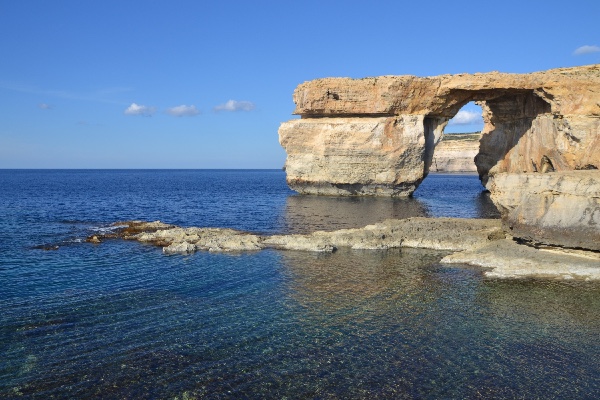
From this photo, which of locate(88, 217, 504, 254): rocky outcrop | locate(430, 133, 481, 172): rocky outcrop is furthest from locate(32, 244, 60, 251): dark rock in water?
locate(430, 133, 481, 172): rocky outcrop

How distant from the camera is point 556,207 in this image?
21.0 meters

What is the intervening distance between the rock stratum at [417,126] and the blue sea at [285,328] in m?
17.8

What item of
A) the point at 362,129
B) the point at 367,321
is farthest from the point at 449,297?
the point at 362,129

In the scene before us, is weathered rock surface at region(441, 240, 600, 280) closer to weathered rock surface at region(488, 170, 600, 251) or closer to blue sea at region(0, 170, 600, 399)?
weathered rock surface at region(488, 170, 600, 251)

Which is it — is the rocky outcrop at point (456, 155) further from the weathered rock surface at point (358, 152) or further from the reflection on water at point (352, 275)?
the reflection on water at point (352, 275)

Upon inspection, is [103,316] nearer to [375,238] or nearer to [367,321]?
[367,321]

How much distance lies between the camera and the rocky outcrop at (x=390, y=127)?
46.5m

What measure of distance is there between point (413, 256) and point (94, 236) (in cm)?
1961

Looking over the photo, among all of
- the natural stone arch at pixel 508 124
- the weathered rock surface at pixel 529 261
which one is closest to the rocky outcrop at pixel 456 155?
the natural stone arch at pixel 508 124

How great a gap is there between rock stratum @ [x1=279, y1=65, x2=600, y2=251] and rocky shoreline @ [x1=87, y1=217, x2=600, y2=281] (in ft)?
32.6

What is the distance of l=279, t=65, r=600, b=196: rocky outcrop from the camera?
152 ft

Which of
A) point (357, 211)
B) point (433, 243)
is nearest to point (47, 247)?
point (433, 243)

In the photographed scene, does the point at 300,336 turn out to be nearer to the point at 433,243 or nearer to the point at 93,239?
the point at 433,243

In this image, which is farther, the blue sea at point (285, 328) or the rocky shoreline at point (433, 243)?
the rocky shoreline at point (433, 243)
